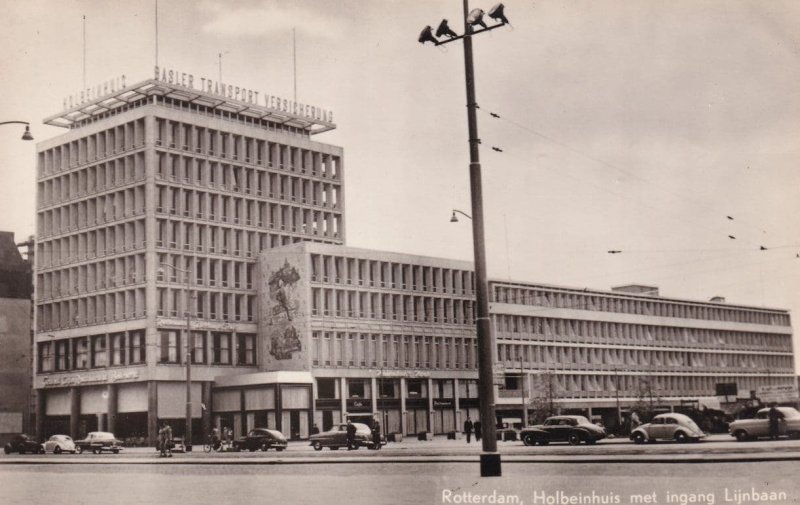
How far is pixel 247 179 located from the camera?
95.8 metres

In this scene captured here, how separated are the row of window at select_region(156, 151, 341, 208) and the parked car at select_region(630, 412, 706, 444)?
5569 centimetres

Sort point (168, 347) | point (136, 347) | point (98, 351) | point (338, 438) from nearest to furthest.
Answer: point (338, 438), point (168, 347), point (136, 347), point (98, 351)

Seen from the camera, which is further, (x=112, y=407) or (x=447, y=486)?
(x=112, y=407)

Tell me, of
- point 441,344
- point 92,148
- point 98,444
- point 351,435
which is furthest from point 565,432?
point 92,148

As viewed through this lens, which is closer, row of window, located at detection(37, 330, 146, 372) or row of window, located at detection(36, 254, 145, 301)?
row of window, located at detection(37, 330, 146, 372)

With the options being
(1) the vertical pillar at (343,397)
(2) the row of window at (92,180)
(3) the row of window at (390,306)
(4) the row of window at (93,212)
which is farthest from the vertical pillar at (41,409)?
(1) the vertical pillar at (343,397)

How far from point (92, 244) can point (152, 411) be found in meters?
18.2

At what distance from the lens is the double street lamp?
66.8 ft

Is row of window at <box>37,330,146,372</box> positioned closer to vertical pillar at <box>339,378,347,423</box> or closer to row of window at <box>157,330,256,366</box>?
row of window at <box>157,330,256,366</box>

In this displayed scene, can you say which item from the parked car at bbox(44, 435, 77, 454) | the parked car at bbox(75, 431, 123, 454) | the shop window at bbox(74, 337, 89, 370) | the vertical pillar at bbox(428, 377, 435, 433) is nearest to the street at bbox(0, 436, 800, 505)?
the parked car at bbox(75, 431, 123, 454)

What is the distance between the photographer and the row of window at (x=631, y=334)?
115 meters

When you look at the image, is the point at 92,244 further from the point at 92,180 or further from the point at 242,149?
the point at 242,149

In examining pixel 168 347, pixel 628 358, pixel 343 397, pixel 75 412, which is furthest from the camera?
pixel 628 358

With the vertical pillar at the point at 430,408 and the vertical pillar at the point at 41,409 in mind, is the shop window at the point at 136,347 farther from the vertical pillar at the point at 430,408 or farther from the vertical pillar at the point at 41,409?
the vertical pillar at the point at 430,408
